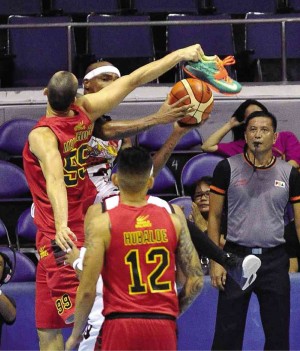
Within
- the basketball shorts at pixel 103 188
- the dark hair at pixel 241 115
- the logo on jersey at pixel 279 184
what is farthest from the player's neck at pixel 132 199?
the dark hair at pixel 241 115

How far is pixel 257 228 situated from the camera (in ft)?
23.2

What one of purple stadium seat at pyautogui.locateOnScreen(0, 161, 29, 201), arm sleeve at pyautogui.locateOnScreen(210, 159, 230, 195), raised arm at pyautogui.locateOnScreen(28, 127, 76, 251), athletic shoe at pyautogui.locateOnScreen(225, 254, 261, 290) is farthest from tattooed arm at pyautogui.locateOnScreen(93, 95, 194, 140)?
purple stadium seat at pyautogui.locateOnScreen(0, 161, 29, 201)

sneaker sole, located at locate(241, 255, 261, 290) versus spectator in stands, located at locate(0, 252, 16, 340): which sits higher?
sneaker sole, located at locate(241, 255, 261, 290)

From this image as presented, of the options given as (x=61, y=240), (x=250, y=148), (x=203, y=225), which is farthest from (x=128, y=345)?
(x=203, y=225)

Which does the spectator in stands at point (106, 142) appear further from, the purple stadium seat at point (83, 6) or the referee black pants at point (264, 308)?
the purple stadium seat at point (83, 6)

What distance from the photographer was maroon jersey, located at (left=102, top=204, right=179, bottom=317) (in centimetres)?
509

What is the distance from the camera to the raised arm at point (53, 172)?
19.8ft

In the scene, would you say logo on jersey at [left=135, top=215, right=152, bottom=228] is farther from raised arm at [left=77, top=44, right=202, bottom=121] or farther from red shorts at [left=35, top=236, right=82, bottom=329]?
raised arm at [left=77, top=44, right=202, bottom=121]

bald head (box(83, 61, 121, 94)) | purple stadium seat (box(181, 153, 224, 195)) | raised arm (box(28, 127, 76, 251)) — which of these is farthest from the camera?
purple stadium seat (box(181, 153, 224, 195))

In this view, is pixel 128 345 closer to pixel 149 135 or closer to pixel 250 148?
pixel 250 148

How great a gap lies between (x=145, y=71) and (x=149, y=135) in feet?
11.1

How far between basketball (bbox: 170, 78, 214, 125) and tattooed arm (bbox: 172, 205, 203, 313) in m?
1.31

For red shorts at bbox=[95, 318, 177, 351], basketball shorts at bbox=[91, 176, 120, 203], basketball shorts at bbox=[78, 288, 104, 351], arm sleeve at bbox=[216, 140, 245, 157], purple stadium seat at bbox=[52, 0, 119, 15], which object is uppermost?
purple stadium seat at bbox=[52, 0, 119, 15]

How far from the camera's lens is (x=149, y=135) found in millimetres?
9914
